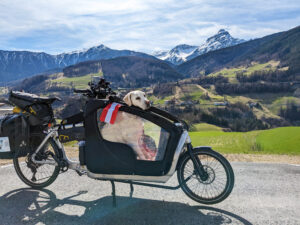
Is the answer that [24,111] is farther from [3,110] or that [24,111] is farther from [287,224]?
[287,224]

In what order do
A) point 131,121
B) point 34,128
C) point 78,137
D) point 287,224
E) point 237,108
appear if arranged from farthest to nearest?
1. point 237,108
2. point 34,128
3. point 78,137
4. point 131,121
5. point 287,224

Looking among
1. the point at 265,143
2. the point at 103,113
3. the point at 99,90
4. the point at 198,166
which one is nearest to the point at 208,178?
the point at 198,166

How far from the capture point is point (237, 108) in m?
185

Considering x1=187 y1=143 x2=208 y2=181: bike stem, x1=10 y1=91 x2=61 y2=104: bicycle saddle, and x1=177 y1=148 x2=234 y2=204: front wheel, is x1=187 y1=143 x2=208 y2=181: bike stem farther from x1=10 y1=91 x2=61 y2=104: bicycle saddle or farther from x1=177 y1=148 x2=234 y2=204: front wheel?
x1=10 y1=91 x2=61 y2=104: bicycle saddle

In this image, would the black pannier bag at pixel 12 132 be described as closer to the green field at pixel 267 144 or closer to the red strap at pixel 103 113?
the red strap at pixel 103 113

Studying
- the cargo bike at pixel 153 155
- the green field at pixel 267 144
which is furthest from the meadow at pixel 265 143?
the cargo bike at pixel 153 155

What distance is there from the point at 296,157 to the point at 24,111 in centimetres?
1016

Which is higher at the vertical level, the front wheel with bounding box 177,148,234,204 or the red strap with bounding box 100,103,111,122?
the red strap with bounding box 100,103,111,122

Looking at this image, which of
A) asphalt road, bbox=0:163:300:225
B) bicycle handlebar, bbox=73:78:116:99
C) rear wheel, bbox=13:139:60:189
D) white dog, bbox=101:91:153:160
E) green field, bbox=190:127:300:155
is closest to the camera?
asphalt road, bbox=0:163:300:225

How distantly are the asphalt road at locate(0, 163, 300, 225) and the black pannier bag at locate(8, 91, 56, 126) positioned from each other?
162 cm

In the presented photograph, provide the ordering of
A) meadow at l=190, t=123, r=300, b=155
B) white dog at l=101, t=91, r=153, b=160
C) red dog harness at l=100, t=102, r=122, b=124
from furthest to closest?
meadow at l=190, t=123, r=300, b=155 → white dog at l=101, t=91, r=153, b=160 → red dog harness at l=100, t=102, r=122, b=124

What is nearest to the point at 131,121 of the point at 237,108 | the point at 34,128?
the point at 34,128

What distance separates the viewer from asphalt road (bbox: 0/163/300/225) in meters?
4.51

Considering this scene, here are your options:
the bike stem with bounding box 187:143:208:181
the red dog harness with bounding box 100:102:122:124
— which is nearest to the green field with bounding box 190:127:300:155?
the bike stem with bounding box 187:143:208:181
